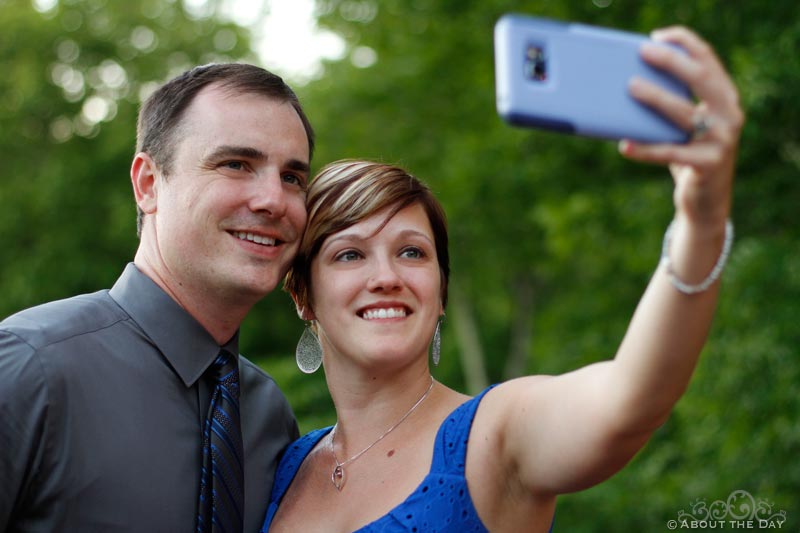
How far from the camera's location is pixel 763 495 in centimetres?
730

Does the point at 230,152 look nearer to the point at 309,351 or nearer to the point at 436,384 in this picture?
the point at 309,351

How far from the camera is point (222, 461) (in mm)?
2877

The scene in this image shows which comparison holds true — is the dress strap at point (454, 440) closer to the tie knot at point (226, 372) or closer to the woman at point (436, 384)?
the woman at point (436, 384)

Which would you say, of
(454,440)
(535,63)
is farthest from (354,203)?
(535,63)

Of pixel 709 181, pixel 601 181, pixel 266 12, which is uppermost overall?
pixel 709 181

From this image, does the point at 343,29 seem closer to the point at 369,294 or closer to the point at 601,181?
the point at 601,181

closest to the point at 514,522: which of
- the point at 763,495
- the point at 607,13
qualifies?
the point at 763,495

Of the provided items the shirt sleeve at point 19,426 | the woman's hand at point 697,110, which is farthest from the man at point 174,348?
the woman's hand at point 697,110

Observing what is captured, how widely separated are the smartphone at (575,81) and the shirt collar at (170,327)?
67.2 inches

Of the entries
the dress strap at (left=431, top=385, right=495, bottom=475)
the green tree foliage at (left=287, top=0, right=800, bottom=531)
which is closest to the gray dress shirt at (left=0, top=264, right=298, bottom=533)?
the dress strap at (left=431, top=385, right=495, bottom=475)

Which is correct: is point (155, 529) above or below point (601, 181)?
above

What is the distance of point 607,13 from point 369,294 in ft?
19.6

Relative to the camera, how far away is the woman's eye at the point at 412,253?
3.14m

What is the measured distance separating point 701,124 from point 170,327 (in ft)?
6.35
